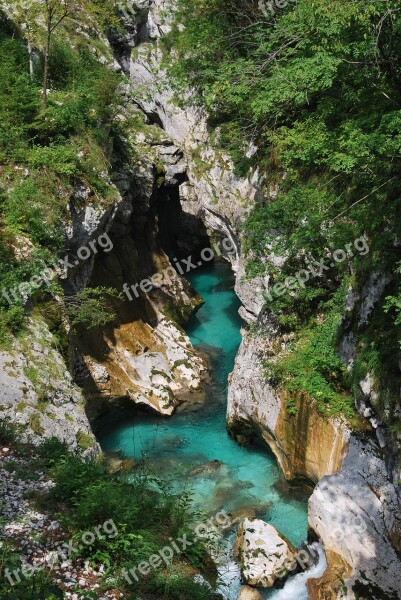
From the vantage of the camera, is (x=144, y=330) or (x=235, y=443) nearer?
(x=235, y=443)

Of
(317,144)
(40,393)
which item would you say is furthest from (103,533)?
(317,144)

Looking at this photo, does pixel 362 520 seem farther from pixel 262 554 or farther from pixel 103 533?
pixel 103 533

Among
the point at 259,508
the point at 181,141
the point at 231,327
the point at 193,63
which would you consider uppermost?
the point at 193,63

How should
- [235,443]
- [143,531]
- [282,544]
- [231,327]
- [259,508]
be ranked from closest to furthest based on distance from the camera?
[143,531], [282,544], [259,508], [235,443], [231,327]

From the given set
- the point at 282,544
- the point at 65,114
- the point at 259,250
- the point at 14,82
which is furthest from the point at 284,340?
the point at 14,82

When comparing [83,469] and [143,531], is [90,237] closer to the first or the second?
[83,469]

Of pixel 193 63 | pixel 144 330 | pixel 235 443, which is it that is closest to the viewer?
pixel 235 443

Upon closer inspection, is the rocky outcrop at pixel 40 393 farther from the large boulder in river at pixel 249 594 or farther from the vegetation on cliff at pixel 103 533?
the large boulder in river at pixel 249 594
